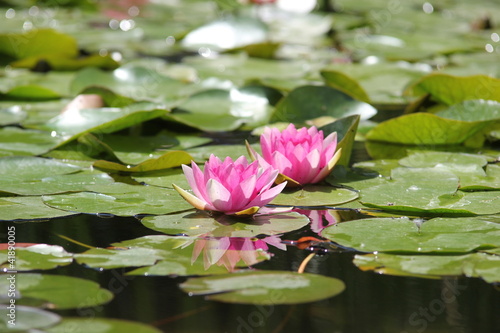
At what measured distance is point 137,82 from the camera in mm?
3043

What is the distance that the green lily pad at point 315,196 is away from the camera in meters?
1.72

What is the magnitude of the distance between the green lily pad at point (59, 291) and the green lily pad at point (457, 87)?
160 centimetres

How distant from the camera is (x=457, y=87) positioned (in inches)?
96.5

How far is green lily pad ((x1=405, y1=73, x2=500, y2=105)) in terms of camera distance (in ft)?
7.73

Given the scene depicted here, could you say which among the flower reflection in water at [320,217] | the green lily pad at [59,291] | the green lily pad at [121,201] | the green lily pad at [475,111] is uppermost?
the green lily pad at [475,111]

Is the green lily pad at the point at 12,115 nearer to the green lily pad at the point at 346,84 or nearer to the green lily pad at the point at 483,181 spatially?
the green lily pad at the point at 346,84

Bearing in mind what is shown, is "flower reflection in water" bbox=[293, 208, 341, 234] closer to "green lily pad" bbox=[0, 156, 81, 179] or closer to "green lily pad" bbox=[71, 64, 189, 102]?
"green lily pad" bbox=[0, 156, 81, 179]

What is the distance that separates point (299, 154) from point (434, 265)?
56 cm

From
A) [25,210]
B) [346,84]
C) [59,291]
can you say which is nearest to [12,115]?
[25,210]

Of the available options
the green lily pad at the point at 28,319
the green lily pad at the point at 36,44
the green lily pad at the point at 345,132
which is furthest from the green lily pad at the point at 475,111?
the green lily pad at the point at 36,44

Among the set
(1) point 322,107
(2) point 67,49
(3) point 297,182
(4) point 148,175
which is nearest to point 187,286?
(3) point 297,182

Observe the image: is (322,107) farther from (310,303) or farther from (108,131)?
(310,303)

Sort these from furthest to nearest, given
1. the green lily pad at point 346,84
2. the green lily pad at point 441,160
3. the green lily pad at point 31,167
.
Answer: the green lily pad at point 346,84, the green lily pad at point 441,160, the green lily pad at point 31,167

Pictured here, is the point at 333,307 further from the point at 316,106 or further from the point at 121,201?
the point at 316,106
